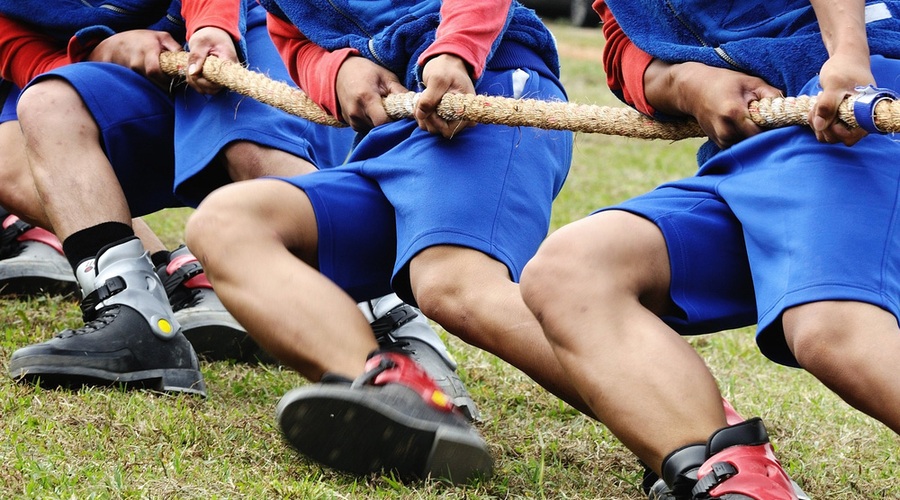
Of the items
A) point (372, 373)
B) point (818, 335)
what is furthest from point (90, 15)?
point (818, 335)

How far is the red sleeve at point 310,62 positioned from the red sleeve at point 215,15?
234 mm

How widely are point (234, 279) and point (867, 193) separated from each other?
1024 mm

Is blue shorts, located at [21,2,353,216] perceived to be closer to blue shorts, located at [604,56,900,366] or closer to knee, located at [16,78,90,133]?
knee, located at [16,78,90,133]

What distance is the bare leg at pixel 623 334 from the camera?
160 cm

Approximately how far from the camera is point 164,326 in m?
2.45

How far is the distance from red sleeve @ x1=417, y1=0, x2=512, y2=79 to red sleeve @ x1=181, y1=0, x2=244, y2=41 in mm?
735

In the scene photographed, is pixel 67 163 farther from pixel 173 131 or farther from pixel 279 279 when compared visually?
pixel 279 279

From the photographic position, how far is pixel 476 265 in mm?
2062

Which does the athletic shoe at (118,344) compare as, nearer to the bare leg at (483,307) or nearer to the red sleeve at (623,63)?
the bare leg at (483,307)

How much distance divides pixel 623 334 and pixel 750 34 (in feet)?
1.92

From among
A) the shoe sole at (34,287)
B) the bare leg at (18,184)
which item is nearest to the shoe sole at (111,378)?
the bare leg at (18,184)

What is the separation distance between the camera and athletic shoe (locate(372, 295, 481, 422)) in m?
2.53

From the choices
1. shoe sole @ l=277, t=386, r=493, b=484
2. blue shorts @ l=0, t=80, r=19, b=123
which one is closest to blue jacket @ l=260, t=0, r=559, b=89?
shoe sole @ l=277, t=386, r=493, b=484

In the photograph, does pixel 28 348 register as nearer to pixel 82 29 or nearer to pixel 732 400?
pixel 82 29
